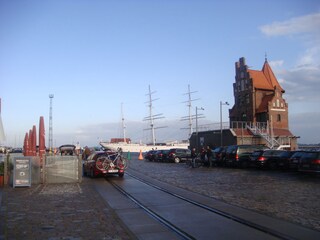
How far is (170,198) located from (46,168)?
26.0 ft

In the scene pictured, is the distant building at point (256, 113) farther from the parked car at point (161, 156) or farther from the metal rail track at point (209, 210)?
the metal rail track at point (209, 210)

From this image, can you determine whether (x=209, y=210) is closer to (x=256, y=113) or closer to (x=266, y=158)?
(x=266, y=158)

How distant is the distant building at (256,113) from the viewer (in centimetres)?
6059

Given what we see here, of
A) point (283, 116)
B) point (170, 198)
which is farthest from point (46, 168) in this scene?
point (283, 116)

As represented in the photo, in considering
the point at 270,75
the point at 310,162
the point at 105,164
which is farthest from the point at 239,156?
the point at 270,75

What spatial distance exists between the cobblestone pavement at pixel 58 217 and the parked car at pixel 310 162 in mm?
12555

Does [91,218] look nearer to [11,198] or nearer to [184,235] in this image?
[184,235]

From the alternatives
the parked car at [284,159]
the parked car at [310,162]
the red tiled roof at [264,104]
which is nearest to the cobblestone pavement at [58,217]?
the parked car at [310,162]

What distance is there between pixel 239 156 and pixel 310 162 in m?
8.99

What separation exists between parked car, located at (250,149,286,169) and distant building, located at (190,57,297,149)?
95.7 feet

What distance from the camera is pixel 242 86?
76188 millimetres

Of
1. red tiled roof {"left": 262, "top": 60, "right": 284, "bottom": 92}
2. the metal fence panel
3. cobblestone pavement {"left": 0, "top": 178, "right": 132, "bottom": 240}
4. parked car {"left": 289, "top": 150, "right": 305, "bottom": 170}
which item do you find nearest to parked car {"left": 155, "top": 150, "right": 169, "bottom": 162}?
parked car {"left": 289, "top": 150, "right": 305, "bottom": 170}

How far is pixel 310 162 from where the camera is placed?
867 inches

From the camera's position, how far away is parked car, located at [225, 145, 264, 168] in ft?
100
